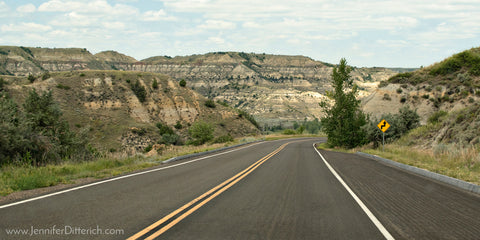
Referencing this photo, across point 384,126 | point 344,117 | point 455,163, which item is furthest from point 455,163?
point 344,117

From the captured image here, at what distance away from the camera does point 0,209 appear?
618 cm

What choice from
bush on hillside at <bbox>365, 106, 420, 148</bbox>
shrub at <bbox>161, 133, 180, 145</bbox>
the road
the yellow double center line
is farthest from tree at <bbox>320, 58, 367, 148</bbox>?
shrub at <bbox>161, 133, 180, 145</bbox>

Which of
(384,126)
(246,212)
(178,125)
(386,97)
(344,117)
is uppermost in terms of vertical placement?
A: (386,97)

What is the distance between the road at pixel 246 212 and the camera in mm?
5090

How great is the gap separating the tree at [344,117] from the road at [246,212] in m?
21.7

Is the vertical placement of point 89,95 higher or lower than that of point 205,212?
higher

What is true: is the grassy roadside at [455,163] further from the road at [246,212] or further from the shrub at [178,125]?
the shrub at [178,125]

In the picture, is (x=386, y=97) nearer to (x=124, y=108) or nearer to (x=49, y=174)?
(x=49, y=174)

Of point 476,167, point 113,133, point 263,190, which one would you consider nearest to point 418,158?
point 476,167

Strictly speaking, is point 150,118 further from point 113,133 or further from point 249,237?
point 249,237

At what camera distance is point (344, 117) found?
32.1 meters

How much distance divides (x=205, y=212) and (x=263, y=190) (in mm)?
2922

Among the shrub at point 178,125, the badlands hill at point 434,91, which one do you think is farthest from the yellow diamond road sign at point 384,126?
the shrub at point 178,125

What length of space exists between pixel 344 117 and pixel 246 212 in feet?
91.2
